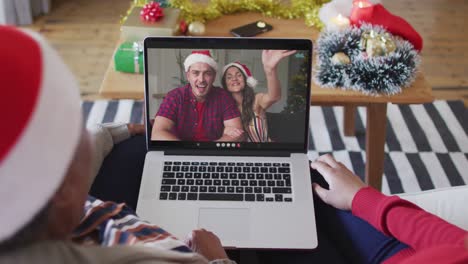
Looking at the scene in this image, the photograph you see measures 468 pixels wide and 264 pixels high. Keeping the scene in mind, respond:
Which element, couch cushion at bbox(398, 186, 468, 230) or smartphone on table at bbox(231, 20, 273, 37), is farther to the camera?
smartphone on table at bbox(231, 20, 273, 37)

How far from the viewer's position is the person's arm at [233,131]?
1240mm

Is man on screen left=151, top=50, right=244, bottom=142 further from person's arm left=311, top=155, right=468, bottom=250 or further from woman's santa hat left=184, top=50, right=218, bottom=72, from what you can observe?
person's arm left=311, top=155, right=468, bottom=250

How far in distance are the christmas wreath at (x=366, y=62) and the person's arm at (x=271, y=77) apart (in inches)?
13.4

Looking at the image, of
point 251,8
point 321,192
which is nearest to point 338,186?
point 321,192

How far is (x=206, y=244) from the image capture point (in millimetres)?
1012

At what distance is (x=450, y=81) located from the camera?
2604mm

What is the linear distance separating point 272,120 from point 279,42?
159 mm

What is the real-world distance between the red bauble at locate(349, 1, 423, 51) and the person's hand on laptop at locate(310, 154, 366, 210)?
0.58 m

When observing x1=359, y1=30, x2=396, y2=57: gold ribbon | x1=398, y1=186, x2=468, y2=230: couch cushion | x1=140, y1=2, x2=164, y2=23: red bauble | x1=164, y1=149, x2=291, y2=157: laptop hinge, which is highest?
x1=140, y1=2, x2=164, y2=23: red bauble

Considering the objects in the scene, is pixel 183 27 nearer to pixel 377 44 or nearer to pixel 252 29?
pixel 252 29

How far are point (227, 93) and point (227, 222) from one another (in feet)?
0.89

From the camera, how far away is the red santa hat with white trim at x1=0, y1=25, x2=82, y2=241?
582 mm

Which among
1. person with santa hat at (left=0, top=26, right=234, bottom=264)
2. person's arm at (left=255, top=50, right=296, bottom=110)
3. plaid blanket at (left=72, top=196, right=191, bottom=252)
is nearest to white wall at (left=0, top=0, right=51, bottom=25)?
person's arm at (left=255, top=50, right=296, bottom=110)

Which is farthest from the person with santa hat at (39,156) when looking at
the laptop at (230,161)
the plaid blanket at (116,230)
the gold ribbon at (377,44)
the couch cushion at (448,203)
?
the gold ribbon at (377,44)
